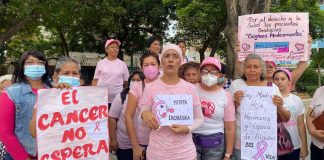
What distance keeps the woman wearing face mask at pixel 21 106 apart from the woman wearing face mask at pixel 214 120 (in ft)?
4.86

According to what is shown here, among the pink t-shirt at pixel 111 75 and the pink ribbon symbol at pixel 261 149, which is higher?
the pink t-shirt at pixel 111 75

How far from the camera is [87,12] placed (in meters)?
15.2

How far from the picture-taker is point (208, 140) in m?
3.80

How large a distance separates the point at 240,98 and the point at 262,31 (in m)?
1.42

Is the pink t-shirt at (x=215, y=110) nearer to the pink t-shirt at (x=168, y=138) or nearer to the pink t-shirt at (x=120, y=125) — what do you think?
the pink t-shirt at (x=168, y=138)

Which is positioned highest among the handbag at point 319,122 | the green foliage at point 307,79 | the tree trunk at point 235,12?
the tree trunk at point 235,12

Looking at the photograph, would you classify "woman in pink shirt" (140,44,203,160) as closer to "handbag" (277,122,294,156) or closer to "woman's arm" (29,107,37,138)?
"woman's arm" (29,107,37,138)

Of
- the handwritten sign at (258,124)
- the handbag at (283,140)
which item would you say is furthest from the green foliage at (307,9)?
the handwritten sign at (258,124)

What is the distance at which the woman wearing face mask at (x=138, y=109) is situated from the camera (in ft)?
12.2

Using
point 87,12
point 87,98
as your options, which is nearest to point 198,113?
point 87,98

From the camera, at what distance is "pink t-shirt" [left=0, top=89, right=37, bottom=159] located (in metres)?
3.21

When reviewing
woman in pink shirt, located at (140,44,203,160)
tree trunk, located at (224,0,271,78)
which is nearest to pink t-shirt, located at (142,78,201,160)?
woman in pink shirt, located at (140,44,203,160)

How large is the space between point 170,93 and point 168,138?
38cm

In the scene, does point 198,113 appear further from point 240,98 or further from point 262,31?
point 262,31
